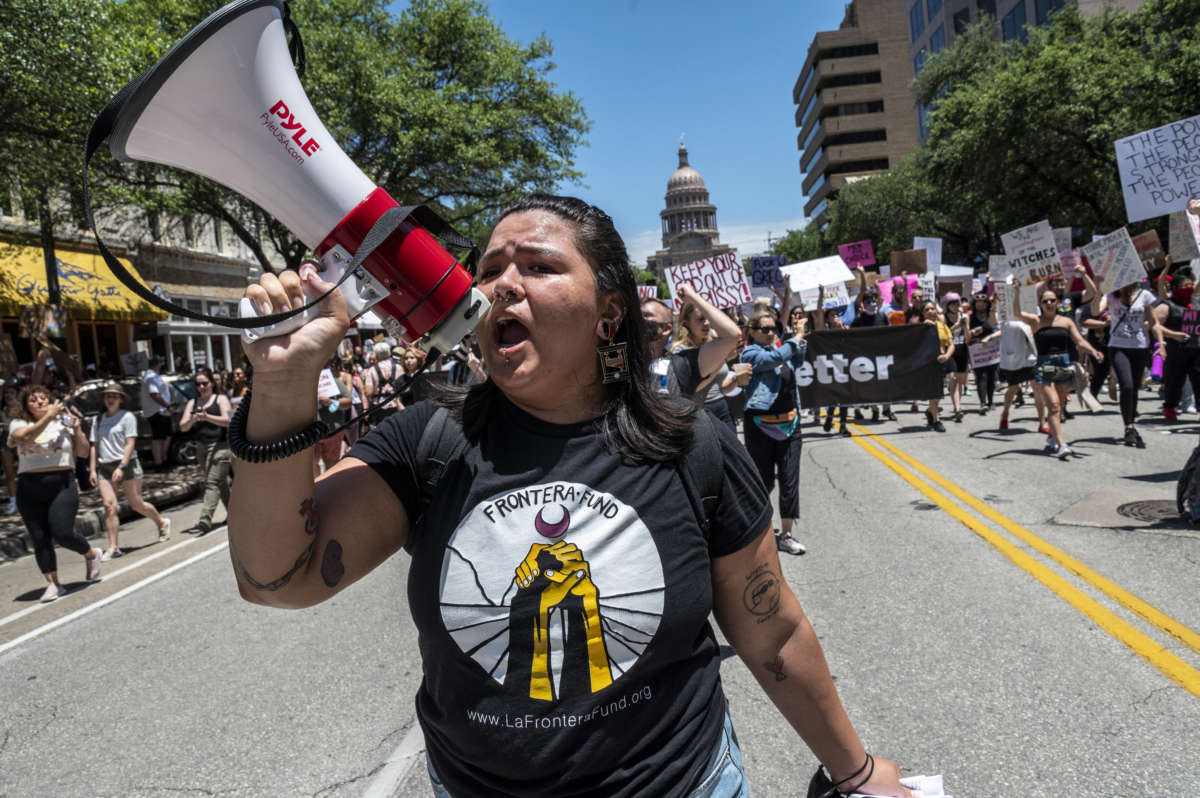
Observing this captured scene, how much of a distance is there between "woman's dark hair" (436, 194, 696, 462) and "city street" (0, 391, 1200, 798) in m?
2.10

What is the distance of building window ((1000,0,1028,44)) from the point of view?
4269cm

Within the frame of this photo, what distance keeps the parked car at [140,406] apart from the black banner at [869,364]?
9.82 meters

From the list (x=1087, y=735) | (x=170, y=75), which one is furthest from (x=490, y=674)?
(x=1087, y=735)

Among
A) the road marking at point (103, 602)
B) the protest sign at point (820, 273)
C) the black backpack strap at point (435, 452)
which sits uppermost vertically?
the protest sign at point (820, 273)

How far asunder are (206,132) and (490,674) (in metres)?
0.95

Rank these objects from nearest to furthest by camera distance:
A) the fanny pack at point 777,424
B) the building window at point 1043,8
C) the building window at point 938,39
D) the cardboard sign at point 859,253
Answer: the fanny pack at point 777,424
the cardboard sign at point 859,253
the building window at point 1043,8
the building window at point 938,39

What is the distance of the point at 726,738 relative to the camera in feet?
5.29

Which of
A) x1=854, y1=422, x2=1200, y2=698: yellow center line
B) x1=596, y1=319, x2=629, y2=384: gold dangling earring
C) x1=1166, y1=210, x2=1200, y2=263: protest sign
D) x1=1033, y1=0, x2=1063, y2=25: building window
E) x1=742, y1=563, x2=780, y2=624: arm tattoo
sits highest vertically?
x1=1033, y1=0, x2=1063, y2=25: building window

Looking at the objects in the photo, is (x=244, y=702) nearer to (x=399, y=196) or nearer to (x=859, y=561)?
(x=859, y=561)

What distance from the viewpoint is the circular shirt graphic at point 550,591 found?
1.42 m

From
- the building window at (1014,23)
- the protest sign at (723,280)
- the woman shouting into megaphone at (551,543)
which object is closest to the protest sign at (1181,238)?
the protest sign at (723,280)

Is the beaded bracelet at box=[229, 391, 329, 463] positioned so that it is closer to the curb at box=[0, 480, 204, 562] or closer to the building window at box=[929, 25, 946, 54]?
the curb at box=[0, 480, 204, 562]

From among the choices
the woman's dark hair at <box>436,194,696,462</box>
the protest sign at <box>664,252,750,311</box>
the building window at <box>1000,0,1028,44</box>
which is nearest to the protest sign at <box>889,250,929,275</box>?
the protest sign at <box>664,252,750,311</box>

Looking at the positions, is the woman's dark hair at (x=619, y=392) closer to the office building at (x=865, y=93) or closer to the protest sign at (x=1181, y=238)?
the protest sign at (x=1181, y=238)
